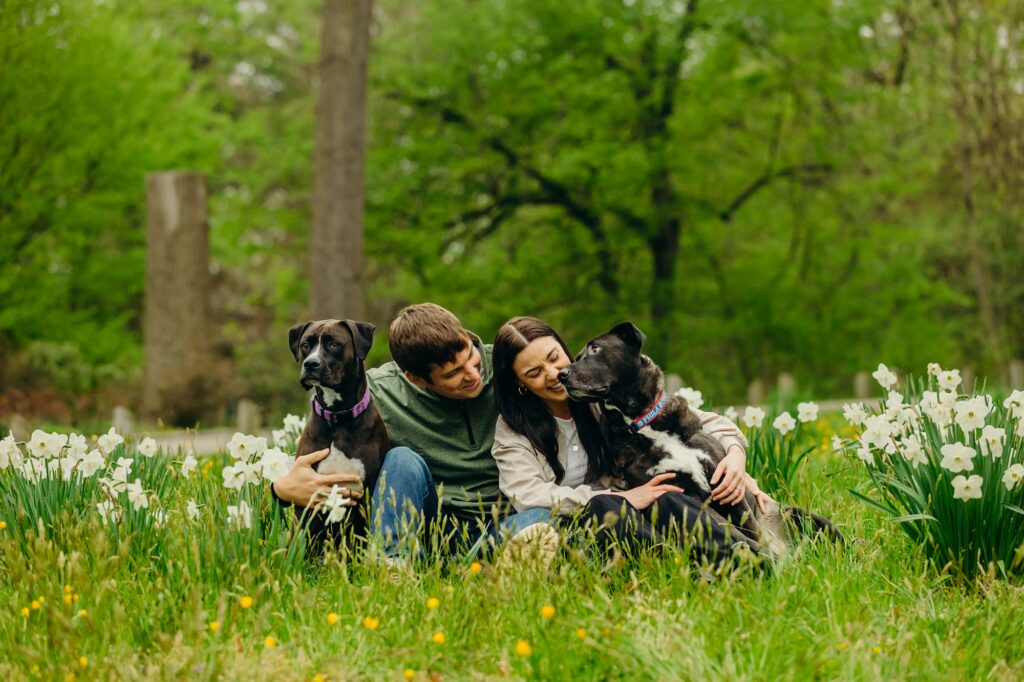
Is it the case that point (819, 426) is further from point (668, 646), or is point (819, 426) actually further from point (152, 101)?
point (152, 101)

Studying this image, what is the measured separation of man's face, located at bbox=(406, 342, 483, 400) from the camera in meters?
4.21

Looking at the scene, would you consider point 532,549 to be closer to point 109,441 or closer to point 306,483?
point 306,483

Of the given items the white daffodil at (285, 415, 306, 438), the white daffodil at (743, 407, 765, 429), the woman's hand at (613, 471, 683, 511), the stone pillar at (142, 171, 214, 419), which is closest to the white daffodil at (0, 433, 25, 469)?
the white daffodil at (285, 415, 306, 438)

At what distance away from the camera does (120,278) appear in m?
14.6

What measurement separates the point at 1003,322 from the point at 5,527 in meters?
21.1

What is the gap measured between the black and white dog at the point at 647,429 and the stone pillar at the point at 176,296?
918 cm

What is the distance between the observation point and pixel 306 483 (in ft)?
13.0

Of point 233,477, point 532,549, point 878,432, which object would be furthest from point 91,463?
point 878,432

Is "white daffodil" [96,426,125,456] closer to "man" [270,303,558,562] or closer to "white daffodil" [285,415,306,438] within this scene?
"man" [270,303,558,562]

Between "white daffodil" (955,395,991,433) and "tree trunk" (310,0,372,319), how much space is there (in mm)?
8802

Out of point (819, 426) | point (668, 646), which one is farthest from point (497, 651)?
point (819, 426)

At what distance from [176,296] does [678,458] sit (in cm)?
968

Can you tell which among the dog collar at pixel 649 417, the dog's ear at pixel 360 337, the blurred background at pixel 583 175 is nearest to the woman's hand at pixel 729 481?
the dog collar at pixel 649 417

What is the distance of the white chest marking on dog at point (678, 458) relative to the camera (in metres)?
4.04
